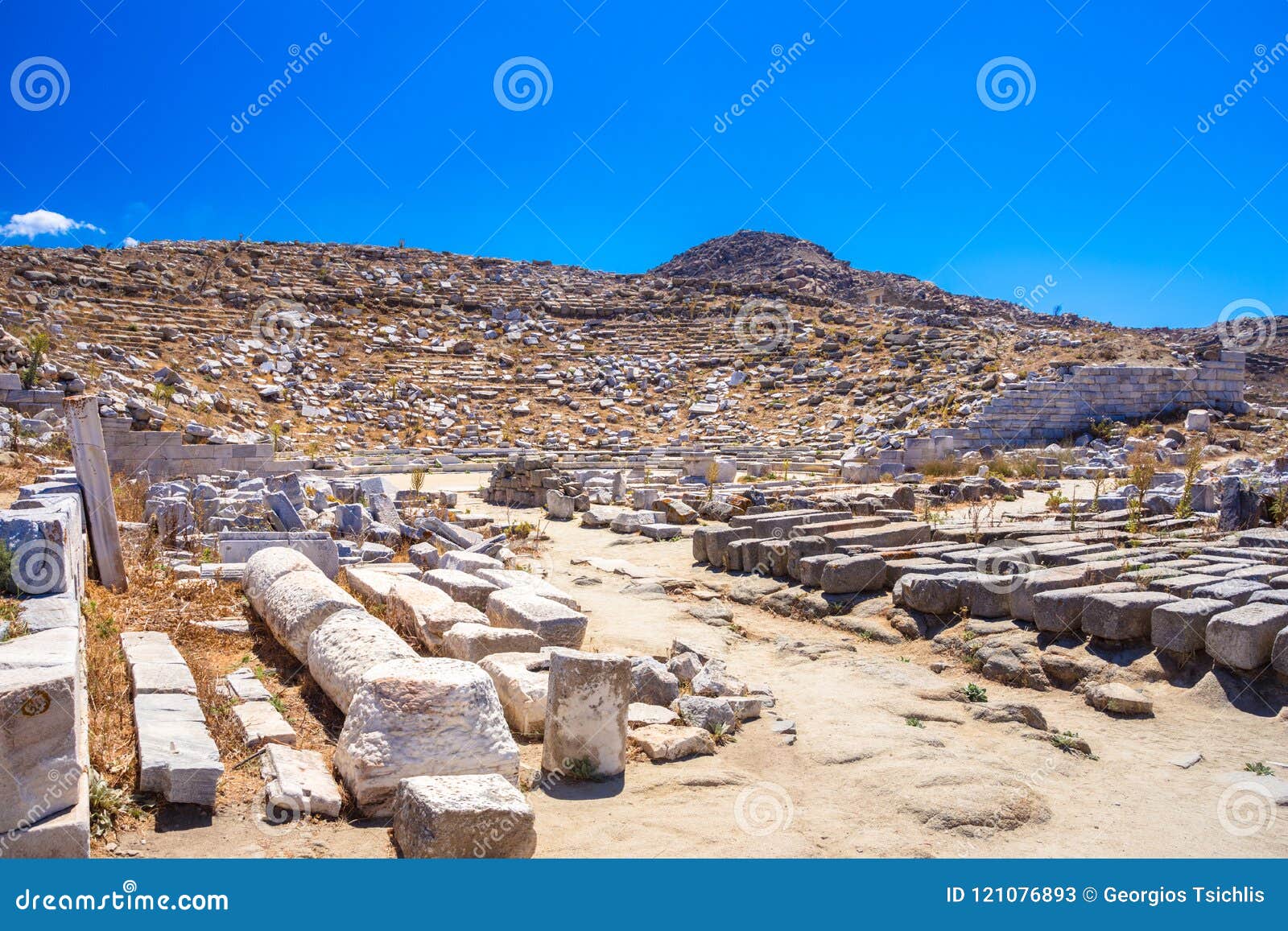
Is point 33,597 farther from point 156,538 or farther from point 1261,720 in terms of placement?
point 1261,720

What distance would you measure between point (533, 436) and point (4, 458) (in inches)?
596

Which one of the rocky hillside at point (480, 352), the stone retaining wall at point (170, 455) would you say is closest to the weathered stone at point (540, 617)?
the stone retaining wall at point (170, 455)

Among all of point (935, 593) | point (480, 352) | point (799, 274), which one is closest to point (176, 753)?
point (935, 593)

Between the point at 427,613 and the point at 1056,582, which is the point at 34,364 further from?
the point at 1056,582

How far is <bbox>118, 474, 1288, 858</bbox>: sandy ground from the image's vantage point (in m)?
4.34

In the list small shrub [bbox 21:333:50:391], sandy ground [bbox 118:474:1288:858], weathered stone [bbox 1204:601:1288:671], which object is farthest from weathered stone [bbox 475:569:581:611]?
small shrub [bbox 21:333:50:391]

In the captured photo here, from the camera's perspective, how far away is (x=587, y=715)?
521 cm

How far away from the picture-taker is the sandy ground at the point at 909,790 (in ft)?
14.2

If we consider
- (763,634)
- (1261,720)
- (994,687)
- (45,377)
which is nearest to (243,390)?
(45,377)

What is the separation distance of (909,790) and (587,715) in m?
1.82

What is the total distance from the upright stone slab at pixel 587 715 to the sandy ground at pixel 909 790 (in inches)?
6.7

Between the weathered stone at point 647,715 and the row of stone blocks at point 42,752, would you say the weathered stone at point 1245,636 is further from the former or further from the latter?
the row of stone blocks at point 42,752

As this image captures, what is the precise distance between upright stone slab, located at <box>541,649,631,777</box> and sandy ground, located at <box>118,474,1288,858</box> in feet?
0.56

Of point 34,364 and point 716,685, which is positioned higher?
point 34,364
